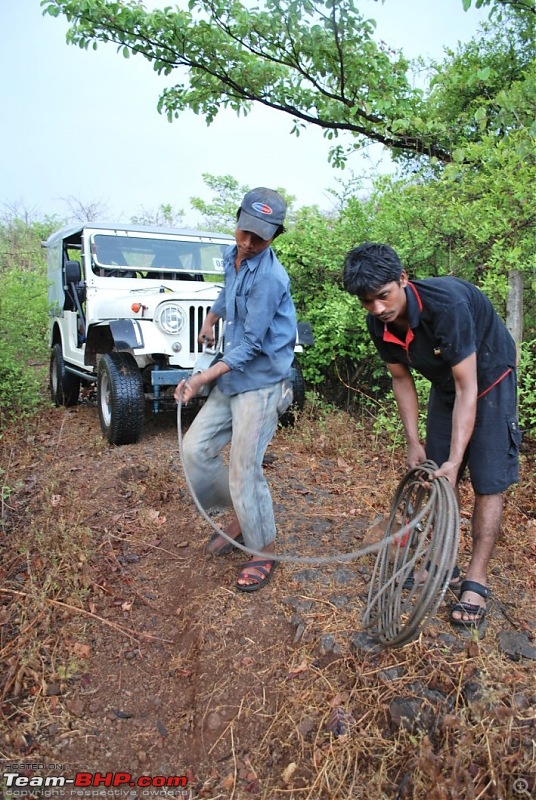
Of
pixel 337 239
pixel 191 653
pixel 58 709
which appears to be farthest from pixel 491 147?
pixel 58 709

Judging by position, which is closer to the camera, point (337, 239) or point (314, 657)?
point (314, 657)

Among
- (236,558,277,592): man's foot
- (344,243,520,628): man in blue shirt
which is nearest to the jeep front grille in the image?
(236,558,277,592): man's foot

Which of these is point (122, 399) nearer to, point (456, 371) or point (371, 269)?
point (371, 269)

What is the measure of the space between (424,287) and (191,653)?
1919 mm

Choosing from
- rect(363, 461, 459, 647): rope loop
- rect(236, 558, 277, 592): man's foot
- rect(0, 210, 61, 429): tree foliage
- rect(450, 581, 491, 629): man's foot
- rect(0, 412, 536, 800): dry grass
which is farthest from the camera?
rect(0, 210, 61, 429): tree foliage

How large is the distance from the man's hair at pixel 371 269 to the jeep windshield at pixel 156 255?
4.18 m

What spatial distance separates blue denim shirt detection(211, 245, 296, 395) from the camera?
2.65 m

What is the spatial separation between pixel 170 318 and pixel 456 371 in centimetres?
334

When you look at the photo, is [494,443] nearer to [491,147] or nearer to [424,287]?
[424,287]

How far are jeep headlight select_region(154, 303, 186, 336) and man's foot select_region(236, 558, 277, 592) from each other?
2.71 metres

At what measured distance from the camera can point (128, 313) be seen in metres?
5.77

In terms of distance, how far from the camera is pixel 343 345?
6.34 m

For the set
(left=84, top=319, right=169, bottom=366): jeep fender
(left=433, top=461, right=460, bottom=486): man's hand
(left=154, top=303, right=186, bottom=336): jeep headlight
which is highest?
(left=154, top=303, right=186, bottom=336): jeep headlight

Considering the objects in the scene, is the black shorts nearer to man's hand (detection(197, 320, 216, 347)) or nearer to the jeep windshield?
man's hand (detection(197, 320, 216, 347))
